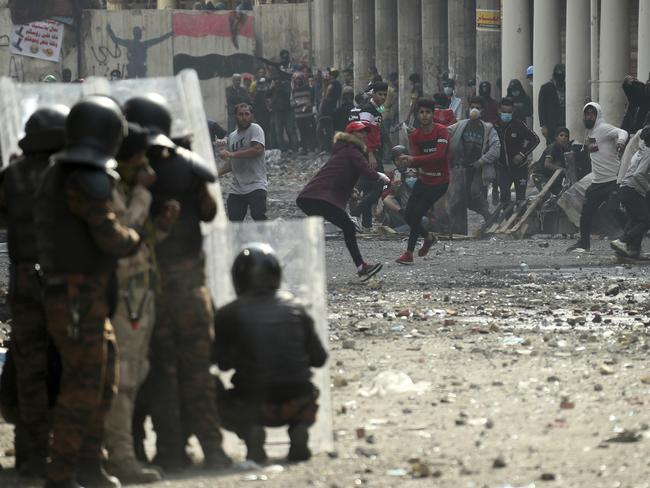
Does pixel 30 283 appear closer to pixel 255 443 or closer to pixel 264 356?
pixel 264 356

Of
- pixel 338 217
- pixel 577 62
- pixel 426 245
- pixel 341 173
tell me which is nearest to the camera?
pixel 338 217

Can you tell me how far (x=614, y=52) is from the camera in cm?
2658

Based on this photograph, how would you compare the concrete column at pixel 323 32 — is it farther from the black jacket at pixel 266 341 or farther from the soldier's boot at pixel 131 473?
the soldier's boot at pixel 131 473

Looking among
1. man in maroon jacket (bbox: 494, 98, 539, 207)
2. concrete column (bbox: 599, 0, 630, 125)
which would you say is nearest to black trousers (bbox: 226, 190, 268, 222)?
man in maroon jacket (bbox: 494, 98, 539, 207)

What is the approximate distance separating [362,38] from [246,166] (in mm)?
28585

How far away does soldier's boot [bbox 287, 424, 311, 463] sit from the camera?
738cm

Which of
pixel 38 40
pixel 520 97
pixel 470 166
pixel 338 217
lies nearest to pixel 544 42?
pixel 520 97

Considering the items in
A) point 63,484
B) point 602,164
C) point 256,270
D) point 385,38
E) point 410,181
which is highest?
point 256,270

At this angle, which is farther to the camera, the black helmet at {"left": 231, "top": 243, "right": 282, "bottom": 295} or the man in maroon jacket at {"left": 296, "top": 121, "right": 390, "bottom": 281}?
the man in maroon jacket at {"left": 296, "top": 121, "right": 390, "bottom": 281}

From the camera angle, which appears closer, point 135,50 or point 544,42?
point 544,42

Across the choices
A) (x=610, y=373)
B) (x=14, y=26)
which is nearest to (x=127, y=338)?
(x=610, y=373)

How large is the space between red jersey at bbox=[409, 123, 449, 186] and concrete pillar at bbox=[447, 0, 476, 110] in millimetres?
19576

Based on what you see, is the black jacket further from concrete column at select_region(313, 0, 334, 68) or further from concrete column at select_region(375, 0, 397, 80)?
concrete column at select_region(313, 0, 334, 68)

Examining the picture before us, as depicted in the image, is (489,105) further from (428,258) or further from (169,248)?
(169,248)
